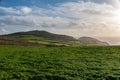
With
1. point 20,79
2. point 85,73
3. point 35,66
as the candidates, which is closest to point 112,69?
point 85,73

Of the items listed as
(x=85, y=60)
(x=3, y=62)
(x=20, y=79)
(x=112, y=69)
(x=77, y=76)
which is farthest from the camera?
(x=85, y=60)

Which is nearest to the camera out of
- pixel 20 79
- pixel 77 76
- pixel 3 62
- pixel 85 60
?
pixel 20 79

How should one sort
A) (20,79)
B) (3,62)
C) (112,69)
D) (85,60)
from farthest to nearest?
(85,60) → (3,62) → (112,69) → (20,79)

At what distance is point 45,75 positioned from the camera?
115 feet

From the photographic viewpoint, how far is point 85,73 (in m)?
36.6

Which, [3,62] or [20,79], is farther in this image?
[3,62]

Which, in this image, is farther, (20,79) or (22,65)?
(22,65)

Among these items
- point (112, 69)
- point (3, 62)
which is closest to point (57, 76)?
point (112, 69)

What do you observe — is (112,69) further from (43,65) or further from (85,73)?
(43,65)

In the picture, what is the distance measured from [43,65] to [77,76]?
8909mm

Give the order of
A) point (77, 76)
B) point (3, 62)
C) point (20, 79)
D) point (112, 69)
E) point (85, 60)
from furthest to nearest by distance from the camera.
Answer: point (85, 60), point (3, 62), point (112, 69), point (77, 76), point (20, 79)

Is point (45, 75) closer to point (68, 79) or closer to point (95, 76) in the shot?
point (68, 79)

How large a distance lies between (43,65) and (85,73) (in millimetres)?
8723

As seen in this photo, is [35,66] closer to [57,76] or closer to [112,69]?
[57,76]
